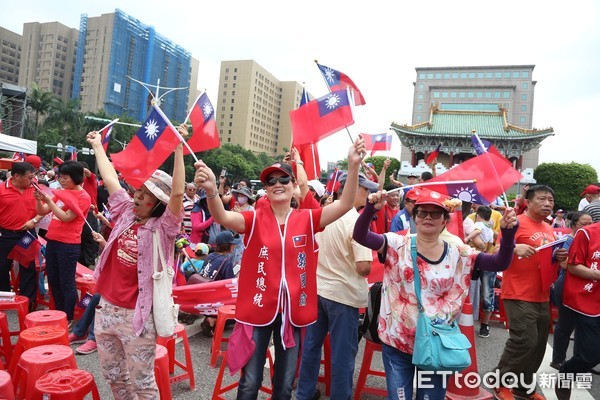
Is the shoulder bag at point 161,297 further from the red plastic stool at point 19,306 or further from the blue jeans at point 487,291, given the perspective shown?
the blue jeans at point 487,291

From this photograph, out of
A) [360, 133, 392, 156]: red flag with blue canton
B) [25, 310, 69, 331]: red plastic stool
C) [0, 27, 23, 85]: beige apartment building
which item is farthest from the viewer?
[0, 27, 23, 85]: beige apartment building

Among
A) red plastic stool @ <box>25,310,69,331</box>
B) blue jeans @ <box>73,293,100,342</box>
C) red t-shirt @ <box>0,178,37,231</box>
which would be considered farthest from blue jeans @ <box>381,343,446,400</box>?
red t-shirt @ <box>0,178,37,231</box>

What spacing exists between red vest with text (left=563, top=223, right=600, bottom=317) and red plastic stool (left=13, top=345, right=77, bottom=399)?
4163 mm

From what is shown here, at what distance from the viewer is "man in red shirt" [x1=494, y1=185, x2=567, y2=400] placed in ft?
11.1

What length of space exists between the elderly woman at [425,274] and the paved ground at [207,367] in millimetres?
1352

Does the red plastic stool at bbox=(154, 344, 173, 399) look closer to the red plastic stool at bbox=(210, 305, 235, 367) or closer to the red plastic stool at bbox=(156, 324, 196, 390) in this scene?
the red plastic stool at bbox=(156, 324, 196, 390)

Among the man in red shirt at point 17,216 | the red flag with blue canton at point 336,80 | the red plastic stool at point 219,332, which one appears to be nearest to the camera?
the red plastic stool at point 219,332

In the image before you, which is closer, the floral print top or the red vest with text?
the floral print top

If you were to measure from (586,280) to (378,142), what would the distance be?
12.8 ft

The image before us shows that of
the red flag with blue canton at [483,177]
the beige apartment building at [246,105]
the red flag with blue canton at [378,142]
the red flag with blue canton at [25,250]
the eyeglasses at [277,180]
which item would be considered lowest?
the red flag with blue canton at [25,250]

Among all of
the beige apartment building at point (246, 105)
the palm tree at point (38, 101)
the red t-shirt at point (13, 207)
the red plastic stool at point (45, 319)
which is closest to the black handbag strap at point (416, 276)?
the red plastic stool at point (45, 319)

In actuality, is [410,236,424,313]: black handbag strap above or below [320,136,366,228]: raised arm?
below

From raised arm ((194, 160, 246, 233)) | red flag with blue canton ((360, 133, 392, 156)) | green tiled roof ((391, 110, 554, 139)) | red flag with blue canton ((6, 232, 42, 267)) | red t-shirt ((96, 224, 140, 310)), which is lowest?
red flag with blue canton ((6, 232, 42, 267))

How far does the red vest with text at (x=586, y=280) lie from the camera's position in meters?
3.40
